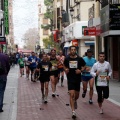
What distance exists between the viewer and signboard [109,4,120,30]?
23.3 m

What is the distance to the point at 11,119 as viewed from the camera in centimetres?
1131

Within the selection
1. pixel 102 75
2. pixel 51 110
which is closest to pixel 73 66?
pixel 102 75

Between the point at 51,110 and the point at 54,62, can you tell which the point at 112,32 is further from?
the point at 51,110

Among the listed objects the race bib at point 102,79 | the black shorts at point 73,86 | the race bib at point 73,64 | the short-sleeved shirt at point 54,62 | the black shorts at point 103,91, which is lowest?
the black shorts at point 103,91

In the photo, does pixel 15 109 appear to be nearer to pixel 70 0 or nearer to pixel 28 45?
pixel 70 0

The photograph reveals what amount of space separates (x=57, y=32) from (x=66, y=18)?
34.2 ft

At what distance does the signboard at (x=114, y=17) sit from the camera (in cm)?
2333

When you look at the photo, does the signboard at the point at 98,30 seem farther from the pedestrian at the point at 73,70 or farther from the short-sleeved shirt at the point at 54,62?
the pedestrian at the point at 73,70

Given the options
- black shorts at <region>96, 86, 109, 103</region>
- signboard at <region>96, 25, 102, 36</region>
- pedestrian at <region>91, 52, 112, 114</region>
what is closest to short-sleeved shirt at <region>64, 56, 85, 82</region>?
pedestrian at <region>91, 52, 112, 114</region>

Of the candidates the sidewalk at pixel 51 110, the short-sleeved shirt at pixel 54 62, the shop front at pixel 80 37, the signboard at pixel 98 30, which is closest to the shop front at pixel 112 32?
the signboard at pixel 98 30

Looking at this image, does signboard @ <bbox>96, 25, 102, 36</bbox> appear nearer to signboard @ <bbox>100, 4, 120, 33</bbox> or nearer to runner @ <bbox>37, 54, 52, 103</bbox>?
signboard @ <bbox>100, 4, 120, 33</bbox>

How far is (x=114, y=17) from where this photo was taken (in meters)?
23.5

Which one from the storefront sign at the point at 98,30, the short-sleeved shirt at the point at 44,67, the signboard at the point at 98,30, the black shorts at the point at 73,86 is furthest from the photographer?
the storefront sign at the point at 98,30

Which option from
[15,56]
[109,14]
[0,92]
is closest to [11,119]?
[0,92]
